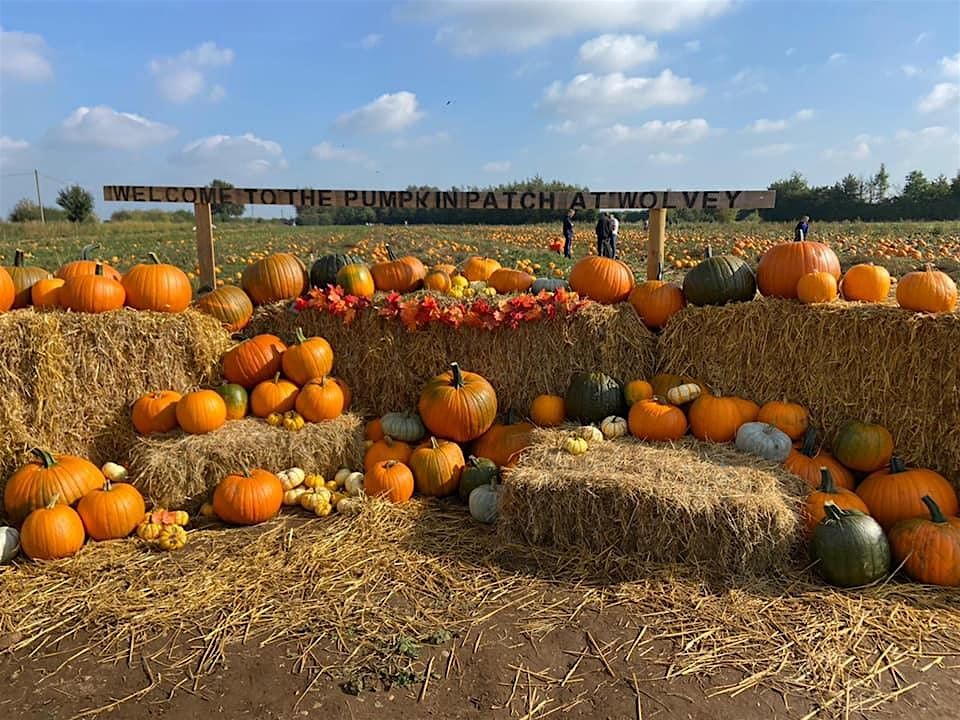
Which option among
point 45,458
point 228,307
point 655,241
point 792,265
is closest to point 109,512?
point 45,458

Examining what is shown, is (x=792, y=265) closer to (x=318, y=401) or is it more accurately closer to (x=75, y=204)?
(x=318, y=401)

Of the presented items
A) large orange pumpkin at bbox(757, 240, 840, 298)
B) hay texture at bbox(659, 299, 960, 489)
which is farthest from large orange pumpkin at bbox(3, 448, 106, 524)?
large orange pumpkin at bbox(757, 240, 840, 298)

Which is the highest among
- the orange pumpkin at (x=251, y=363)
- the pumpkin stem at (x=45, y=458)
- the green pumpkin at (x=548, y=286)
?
the green pumpkin at (x=548, y=286)

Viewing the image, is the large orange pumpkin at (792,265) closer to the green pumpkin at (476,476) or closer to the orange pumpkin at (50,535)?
the green pumpkin at (476,476)

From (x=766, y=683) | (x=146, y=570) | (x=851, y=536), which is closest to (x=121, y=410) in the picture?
(x=146, y=570)

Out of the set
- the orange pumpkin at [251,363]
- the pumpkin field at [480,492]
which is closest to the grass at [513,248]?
the orange pumpkin at [251,363]

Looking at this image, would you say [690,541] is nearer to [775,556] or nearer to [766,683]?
[775,556]

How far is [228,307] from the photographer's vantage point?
18.3 ft

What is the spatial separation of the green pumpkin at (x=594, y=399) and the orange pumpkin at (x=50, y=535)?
→ 346cm

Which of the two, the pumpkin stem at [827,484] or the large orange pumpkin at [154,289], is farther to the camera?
the large orange pumpkin at [154,289]

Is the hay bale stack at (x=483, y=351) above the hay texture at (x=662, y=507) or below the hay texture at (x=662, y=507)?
above

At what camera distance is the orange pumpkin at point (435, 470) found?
187 inches

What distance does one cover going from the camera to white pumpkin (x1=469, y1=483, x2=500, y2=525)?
435cm

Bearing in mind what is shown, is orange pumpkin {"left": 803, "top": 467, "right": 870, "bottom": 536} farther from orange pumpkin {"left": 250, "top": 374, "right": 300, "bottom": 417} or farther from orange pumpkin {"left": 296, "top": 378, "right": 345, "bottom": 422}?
orange pumpkin {"left": 250, "top": 374, "right": 300, "bottom": 417}
